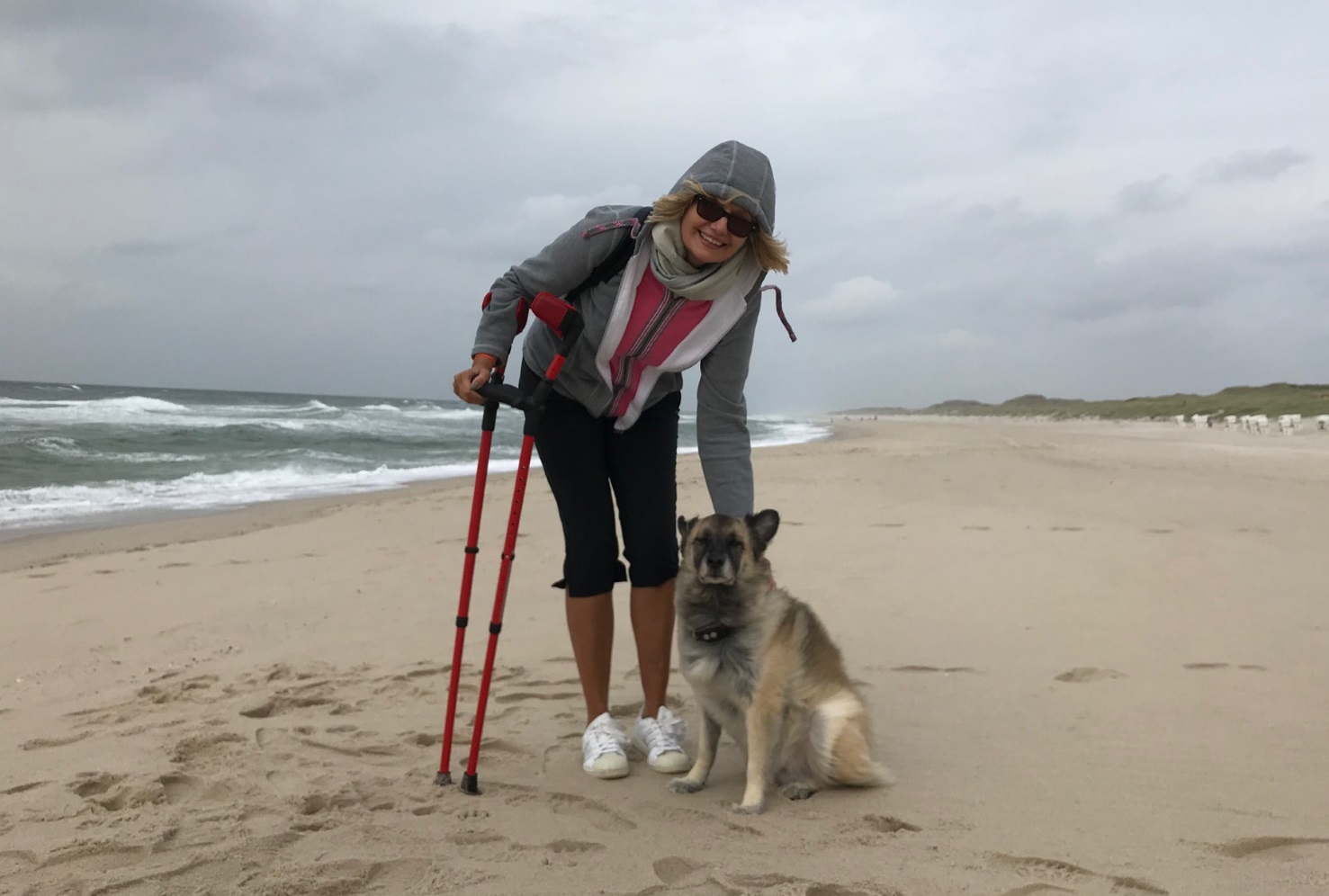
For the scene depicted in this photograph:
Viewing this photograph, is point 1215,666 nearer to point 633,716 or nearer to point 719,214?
point 633,716

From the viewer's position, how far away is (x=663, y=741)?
3307 mm

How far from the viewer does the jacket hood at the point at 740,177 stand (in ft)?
9.58

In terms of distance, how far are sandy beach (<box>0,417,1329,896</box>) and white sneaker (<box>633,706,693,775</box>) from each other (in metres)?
0.07

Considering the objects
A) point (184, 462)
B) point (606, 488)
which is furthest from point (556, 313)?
point (184, 462)

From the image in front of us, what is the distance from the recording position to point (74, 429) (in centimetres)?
2134

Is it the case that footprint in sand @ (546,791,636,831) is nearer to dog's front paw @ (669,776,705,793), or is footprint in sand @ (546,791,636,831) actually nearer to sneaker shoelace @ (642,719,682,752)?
dog's front paw @ (669,776,705,793)

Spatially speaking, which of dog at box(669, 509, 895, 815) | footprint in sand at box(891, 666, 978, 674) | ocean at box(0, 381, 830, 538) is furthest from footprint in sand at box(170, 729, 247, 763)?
ocean at box(0, 381, 830, 538)

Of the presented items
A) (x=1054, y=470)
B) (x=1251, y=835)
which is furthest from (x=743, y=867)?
(x=1054, y=470)

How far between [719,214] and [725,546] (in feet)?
3.82

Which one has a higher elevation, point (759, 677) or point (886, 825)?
point (759, 677)

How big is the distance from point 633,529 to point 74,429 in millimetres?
23172

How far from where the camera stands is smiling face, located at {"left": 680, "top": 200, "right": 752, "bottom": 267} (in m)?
2.96

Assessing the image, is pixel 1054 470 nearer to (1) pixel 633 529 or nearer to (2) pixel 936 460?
(2) pixel 936 460

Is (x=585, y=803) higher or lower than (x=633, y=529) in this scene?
lower
